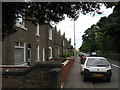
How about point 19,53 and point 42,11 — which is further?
point 19,53

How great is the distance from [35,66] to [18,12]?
10.4 feet

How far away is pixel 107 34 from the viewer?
1309 inches

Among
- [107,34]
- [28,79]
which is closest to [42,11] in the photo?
[28,79]

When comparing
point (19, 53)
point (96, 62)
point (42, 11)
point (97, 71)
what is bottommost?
point (97, 71)

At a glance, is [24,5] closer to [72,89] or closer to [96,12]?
[96,12]

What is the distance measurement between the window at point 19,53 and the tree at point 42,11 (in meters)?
8.44

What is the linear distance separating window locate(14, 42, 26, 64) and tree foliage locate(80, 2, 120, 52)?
9257 mm

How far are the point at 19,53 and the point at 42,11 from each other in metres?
9.83

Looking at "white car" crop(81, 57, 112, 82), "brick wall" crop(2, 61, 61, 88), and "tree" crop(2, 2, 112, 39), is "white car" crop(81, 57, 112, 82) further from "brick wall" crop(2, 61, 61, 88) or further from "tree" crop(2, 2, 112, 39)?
"tree" crop(2, 2, 112, 39)

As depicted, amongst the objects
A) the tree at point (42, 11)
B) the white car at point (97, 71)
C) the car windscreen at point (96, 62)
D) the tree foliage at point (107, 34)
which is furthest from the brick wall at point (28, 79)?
the tree foliage at point (107, 34)

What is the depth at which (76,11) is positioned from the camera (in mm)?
5844

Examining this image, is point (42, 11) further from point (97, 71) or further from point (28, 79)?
point (97, 71)

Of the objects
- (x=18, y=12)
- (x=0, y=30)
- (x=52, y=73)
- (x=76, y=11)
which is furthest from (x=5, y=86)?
(x=76, y=11)

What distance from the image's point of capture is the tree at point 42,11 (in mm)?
5340
